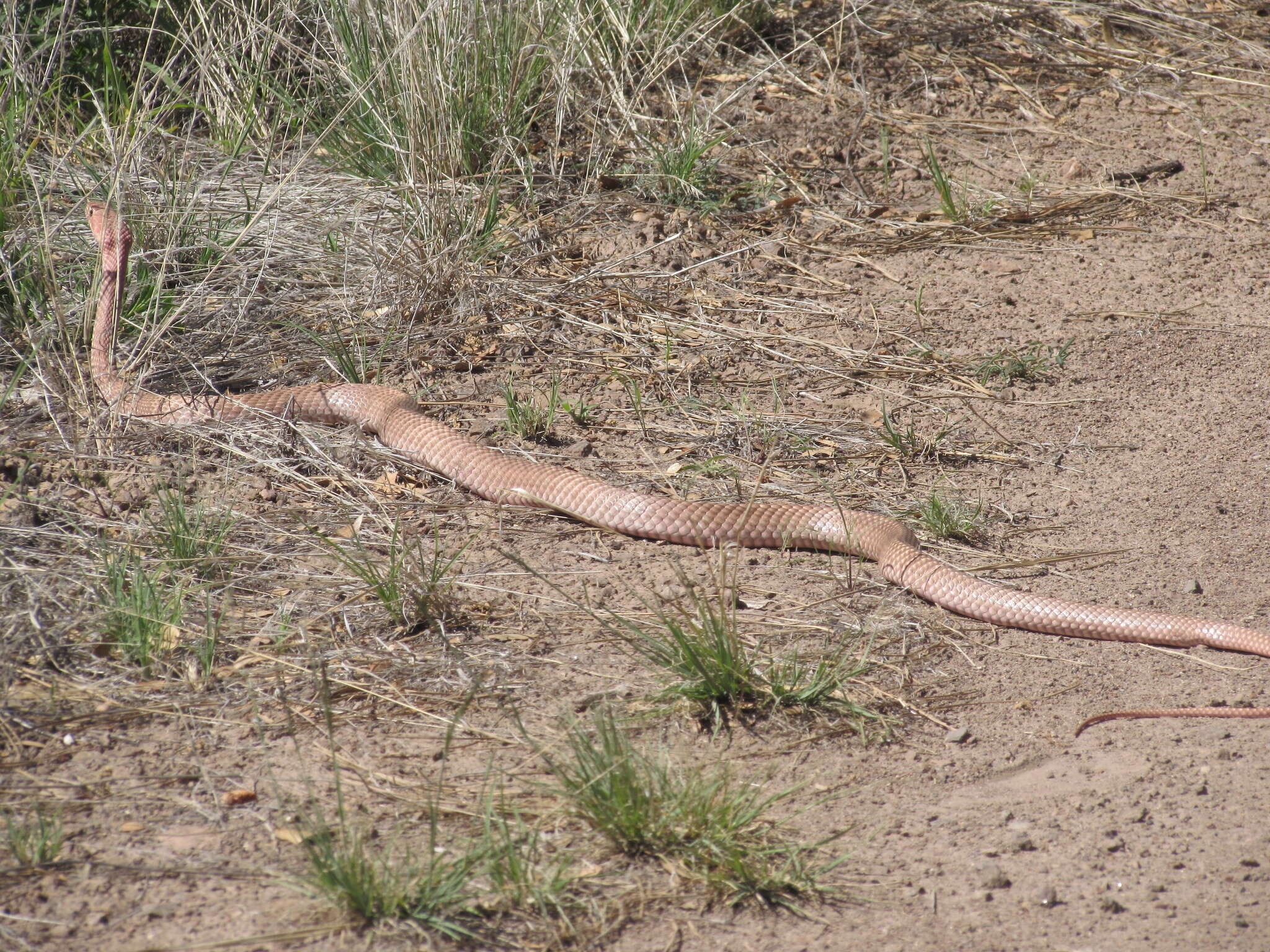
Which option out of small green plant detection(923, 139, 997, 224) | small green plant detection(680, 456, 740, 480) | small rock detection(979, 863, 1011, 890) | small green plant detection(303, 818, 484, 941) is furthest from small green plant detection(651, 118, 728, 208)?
small green plant detection(303, 818, 484, 941)

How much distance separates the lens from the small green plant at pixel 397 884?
2.63m

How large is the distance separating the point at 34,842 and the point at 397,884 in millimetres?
910

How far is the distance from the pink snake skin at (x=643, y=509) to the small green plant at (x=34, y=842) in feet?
7.23

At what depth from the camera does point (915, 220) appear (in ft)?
22.7

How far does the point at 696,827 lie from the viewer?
292cm

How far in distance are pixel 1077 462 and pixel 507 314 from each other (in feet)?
9.26

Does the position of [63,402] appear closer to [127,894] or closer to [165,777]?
[165,777]


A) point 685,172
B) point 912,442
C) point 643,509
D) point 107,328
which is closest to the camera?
point 643,509

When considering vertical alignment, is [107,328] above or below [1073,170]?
below

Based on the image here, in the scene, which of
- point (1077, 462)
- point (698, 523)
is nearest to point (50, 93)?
point (698, 523)

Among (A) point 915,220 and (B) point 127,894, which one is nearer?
(B) point 127,894

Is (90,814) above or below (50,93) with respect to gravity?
below

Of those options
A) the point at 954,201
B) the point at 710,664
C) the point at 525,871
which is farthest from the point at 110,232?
the point at 954,201

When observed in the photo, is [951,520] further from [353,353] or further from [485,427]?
[353,353]
